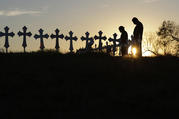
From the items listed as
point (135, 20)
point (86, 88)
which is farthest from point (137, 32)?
point (86, 88)

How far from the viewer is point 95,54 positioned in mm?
17234

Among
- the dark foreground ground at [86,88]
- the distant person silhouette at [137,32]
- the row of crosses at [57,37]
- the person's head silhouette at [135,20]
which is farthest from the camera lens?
the row of crosses at [57,37]

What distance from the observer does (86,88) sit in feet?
40.4

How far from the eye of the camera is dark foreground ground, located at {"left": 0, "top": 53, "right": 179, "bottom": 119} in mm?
10930

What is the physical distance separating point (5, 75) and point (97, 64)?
11.0ft

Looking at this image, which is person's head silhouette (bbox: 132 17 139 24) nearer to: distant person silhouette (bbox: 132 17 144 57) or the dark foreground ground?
distant person silhouette (bbox: 132 17 144 57)

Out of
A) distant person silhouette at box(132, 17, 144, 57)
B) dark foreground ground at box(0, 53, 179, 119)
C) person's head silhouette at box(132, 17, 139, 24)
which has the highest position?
person's head silhouette at box(132, 17, 139, 24)

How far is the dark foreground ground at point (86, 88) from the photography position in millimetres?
10930

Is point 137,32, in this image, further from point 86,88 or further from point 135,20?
point 86,88

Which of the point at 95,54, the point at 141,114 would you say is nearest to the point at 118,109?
the point at 141,114

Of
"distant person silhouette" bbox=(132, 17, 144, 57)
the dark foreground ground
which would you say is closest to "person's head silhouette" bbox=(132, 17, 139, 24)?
"distant person silhouette" bbox=(132, 17, 144, 57)

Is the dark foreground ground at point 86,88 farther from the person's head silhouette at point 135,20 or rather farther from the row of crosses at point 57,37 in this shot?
the row of crosses at point 57,37

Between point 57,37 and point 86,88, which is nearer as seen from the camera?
point 86,88

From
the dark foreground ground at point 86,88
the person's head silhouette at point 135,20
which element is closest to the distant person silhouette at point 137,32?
the person's head silhouette at point 135,20
